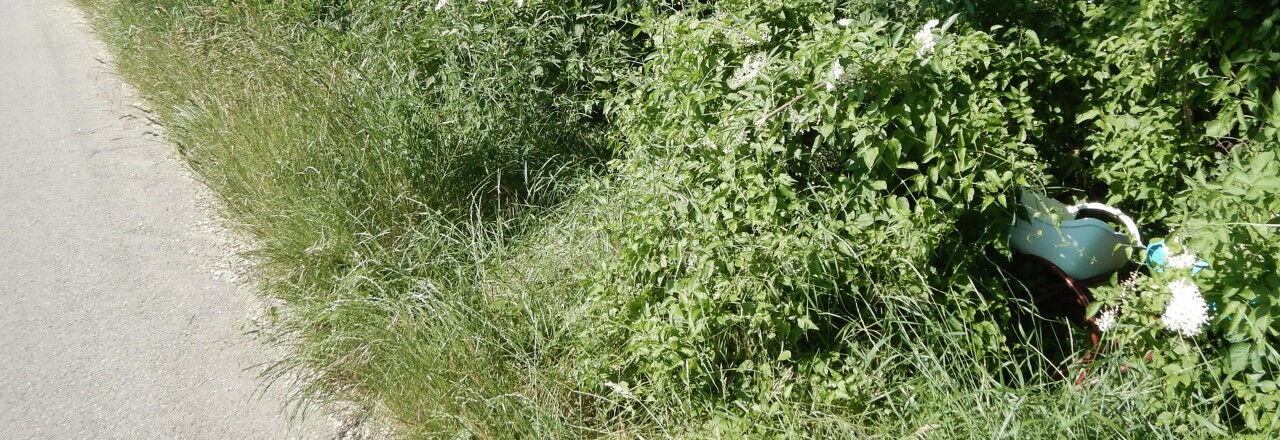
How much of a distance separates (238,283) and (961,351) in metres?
3.25

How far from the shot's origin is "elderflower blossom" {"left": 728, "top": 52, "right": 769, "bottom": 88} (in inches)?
134

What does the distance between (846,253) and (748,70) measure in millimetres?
861

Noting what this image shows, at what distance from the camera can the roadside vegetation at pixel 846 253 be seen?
2.92 m

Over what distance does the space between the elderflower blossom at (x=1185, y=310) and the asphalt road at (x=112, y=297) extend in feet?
9.99

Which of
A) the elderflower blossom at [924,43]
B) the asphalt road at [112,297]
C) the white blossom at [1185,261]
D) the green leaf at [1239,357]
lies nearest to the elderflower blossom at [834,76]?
the elderflower blossom at [924,43]

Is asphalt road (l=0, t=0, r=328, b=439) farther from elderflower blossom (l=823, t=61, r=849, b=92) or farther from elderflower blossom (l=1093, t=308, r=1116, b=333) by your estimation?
elderflower blossom (l=1093, t=308, r=1116, b=333)

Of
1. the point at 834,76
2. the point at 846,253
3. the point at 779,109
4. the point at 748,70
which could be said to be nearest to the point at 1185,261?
the point at 846,253

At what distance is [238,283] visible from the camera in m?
4.23

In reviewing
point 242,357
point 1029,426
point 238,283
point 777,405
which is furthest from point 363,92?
point 1029,426

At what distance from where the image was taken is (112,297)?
4105 millimetres

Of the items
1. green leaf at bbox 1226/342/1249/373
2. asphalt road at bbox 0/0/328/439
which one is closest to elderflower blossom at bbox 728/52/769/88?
green leaf at bbox 1226/342/1249/373

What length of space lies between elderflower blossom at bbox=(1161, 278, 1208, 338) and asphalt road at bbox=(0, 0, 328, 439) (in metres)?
3.05

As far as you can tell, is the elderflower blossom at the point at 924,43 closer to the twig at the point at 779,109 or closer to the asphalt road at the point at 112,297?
the twig at the point at 779,109

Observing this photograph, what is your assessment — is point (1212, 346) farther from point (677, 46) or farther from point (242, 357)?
point (242, 357)
